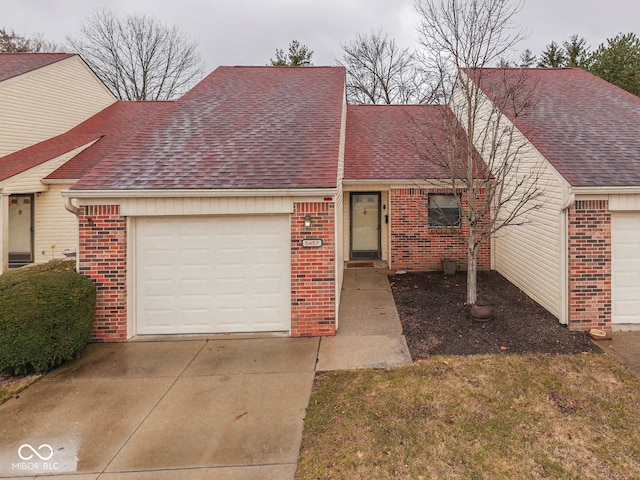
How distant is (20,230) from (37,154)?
8.97 ft

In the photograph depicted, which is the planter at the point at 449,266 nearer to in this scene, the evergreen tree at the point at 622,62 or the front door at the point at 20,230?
the front door at the point at 20,230

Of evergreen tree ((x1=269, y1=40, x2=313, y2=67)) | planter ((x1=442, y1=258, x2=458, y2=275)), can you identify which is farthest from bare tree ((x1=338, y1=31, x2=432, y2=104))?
planter ((x1=442, y1=258, x2=458, y2=275))

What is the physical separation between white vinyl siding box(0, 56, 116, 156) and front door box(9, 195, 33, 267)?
7.17ft

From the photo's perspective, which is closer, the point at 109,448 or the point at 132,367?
the point at 109,448

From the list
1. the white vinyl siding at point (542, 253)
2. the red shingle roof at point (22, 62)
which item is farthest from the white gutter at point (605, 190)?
the red shingle roof at point (22, 62)

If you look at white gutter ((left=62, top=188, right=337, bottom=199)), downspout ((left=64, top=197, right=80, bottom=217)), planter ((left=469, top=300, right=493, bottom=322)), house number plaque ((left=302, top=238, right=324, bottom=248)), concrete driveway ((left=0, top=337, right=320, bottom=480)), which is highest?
white gutter ((left=62, top=188, right=337, bottom=199))

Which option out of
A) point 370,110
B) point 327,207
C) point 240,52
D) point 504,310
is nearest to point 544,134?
point 504,310

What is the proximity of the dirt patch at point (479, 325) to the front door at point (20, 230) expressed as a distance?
11978 millimetres

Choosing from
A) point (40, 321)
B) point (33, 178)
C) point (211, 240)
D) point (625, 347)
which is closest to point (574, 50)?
point (625, 347)

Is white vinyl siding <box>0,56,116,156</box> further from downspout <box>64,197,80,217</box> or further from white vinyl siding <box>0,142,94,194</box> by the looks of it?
downspout <box>64,197,80,217</box>

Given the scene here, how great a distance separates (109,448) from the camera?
3.46 m

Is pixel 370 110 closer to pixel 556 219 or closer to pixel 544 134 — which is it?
pixel 544 134

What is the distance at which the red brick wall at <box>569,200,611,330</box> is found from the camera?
623 centimetres

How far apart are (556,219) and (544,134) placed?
2.46m
